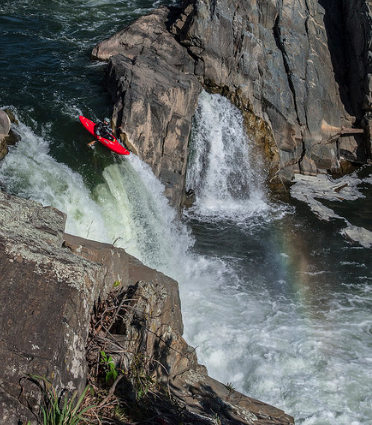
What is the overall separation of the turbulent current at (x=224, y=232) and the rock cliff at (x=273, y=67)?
0.83 metres

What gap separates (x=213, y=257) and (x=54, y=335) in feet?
24.6

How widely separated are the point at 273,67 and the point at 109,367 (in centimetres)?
1295

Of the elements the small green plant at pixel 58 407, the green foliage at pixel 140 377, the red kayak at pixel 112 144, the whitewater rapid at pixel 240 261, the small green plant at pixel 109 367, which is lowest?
the whitewater rapid at pixel 240 261

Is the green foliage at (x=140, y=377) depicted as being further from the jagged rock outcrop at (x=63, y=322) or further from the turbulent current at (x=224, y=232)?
the turbulent current at (x=224, y=232)

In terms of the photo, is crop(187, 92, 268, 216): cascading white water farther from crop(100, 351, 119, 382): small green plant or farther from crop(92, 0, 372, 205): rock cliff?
crop(100, 351, 119, 382): small green plant

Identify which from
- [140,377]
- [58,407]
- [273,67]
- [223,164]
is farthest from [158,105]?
[58,407]

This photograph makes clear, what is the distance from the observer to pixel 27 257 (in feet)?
13.5

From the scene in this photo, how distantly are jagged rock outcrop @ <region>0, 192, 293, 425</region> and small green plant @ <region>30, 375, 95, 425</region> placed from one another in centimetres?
6

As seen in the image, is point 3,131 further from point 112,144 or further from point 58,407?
point 58,407

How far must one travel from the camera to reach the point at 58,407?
11.3 feet

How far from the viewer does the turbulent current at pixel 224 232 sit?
7.83 metres

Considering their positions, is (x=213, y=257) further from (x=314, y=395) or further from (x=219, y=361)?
(x=314, y=395)

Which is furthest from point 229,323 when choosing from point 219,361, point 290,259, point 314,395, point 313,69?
point 313,69

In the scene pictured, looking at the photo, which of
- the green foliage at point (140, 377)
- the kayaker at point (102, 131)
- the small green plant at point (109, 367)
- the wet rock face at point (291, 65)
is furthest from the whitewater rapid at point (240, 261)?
the small green plant at point (109, 367)
